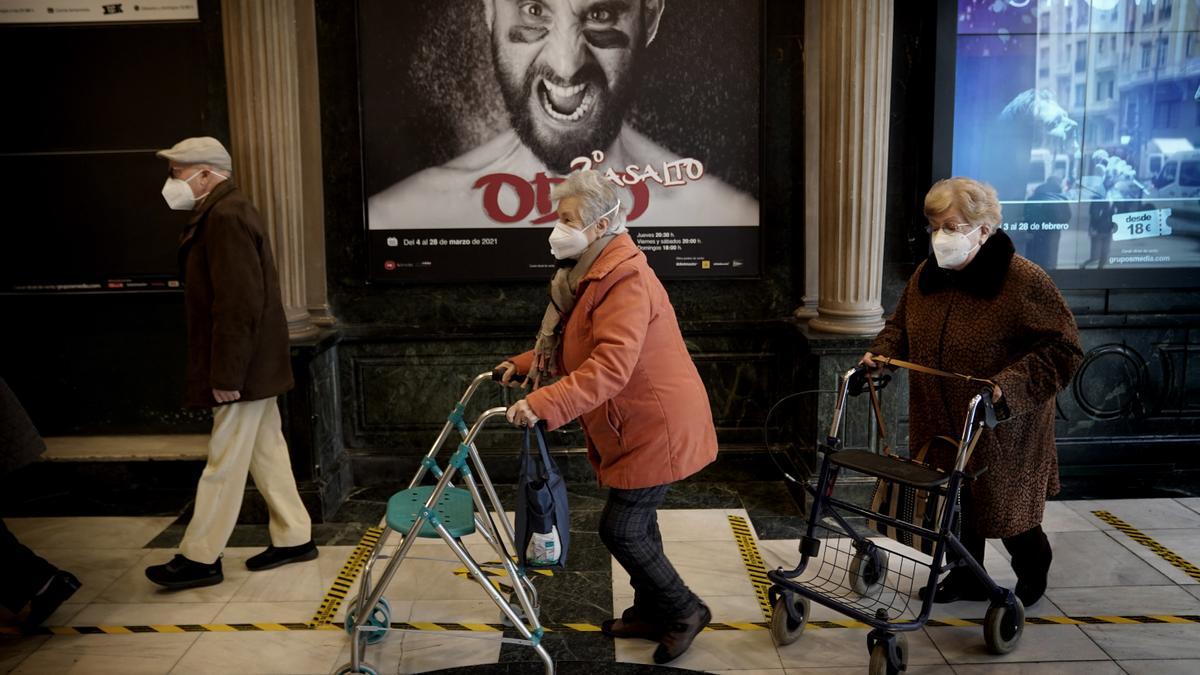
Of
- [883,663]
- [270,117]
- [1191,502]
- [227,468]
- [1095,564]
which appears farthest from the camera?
[1191,502]

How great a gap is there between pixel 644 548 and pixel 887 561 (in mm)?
1335

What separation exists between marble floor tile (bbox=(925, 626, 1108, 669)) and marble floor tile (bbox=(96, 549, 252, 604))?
2867 mm

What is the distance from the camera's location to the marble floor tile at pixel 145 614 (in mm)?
4047

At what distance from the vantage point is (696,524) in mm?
5031

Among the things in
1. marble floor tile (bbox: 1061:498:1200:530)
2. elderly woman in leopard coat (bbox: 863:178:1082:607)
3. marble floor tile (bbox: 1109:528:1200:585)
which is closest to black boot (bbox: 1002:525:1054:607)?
elderly woman in leopard coat (bbox: 863:178:1082:607)

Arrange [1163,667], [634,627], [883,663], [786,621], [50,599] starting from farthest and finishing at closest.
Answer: [50,599], [634,627], [786,621], [1163,667], [883,663]

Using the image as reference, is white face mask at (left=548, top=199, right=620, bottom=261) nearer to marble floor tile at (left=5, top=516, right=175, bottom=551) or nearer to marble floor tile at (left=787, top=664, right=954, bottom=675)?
marble floor tile at (left=787, top=664, right=954, bottom=675)

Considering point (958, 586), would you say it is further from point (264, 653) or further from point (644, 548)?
point (264, 653)

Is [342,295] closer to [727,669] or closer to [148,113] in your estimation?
[148,113]

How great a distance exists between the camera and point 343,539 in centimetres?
487

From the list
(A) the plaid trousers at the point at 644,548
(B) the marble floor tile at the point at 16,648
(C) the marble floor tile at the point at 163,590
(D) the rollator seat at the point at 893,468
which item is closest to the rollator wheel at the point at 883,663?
(D) the rollator seat at the point at 893,468

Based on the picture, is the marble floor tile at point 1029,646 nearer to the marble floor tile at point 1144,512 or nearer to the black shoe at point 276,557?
the marble floor tile at point 1144,512

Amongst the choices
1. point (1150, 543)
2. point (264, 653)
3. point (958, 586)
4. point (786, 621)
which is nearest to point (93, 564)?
point (264, 653)

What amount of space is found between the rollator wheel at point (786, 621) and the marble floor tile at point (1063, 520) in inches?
69.2
